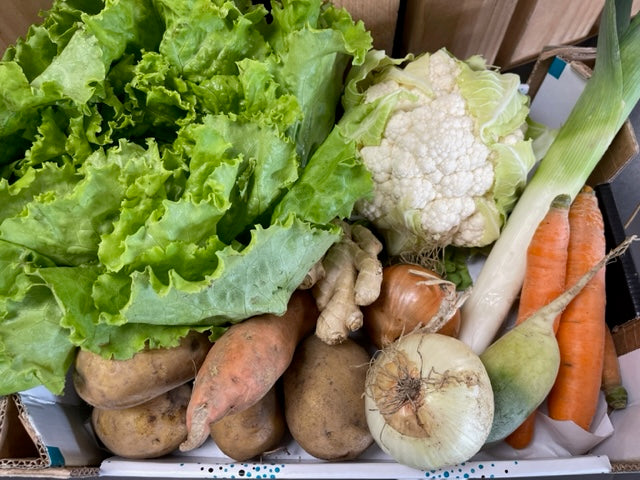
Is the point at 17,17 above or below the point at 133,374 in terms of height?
above

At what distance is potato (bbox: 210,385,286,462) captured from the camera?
0.96 m

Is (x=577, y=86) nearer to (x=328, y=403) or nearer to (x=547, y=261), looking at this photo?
(x=547, y=261)

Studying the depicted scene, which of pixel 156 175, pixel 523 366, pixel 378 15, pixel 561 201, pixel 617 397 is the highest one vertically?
pixel 378 15

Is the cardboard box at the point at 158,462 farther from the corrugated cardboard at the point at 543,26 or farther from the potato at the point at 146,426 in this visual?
the corrugated cardboard at the point at 543,26

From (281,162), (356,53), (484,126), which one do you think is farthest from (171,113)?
(484,126)

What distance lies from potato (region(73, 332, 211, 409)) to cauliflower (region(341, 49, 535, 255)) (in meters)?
0.49

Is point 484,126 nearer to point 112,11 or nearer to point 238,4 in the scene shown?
point 238,4

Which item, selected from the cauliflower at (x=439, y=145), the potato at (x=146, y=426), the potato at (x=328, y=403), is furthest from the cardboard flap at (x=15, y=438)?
the cauliflower at (x=439, y=145)

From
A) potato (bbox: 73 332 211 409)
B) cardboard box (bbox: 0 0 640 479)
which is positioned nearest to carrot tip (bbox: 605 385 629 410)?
cardboard box (bbox: 0 0 640 479)

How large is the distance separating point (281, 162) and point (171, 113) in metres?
0.23

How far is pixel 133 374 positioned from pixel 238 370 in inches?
7.0

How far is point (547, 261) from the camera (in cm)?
107

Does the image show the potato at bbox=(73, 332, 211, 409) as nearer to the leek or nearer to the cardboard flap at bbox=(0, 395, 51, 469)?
the cardboard flap at bbox=(0, 395, 51, 469)

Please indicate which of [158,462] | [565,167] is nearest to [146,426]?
[158,462]
